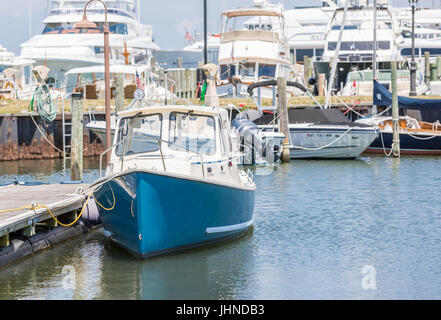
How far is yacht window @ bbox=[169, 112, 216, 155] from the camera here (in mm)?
16406

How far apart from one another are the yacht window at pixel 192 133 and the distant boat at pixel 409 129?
1734cm

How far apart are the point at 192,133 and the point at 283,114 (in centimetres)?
1410

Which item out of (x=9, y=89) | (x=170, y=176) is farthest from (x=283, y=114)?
(x=170, y=176)

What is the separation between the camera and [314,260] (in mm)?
15891

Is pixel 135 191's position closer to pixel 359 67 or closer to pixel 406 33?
pixel 359 67

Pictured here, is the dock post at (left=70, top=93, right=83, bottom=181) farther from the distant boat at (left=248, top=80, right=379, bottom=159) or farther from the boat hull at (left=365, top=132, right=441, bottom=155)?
the boat hull at (left=365, top=132, right=441, bottom=155)

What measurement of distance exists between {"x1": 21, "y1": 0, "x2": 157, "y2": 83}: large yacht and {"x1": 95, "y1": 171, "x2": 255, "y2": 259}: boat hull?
84.8 ft

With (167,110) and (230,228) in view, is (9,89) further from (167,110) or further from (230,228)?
(230,228)

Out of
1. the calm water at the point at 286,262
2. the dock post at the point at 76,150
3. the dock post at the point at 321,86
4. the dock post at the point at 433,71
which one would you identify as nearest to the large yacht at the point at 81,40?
the dock post at the point at 321,86

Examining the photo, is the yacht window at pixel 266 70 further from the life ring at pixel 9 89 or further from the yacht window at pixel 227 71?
the life ring at pixel 9 89

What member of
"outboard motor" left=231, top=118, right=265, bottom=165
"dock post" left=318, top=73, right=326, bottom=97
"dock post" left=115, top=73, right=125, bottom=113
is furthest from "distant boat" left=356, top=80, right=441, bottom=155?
"dock post" left=115, top=73, right=125, bottom=113

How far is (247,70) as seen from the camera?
133 feet

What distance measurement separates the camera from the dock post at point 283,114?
30.2 meters

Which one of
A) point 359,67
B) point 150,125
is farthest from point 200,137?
point 359,67
